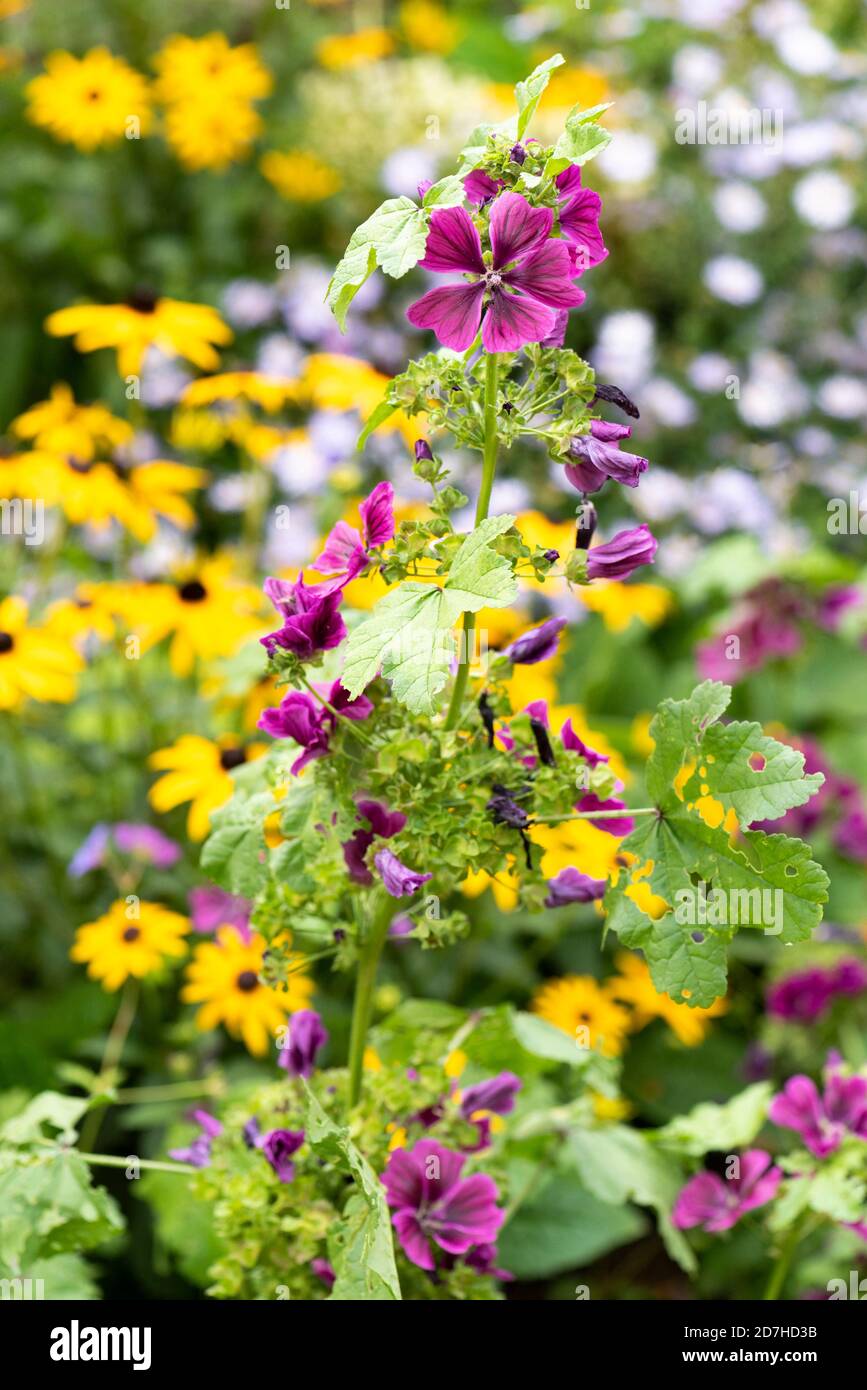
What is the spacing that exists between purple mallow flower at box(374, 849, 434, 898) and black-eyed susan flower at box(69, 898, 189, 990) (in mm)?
715

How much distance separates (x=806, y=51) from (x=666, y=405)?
3.72 ft

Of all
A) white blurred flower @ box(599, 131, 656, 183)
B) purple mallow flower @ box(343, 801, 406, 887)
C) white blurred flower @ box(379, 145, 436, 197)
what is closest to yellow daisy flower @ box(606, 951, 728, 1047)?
purple mallow flower @ box(343, 801, 406, 887)

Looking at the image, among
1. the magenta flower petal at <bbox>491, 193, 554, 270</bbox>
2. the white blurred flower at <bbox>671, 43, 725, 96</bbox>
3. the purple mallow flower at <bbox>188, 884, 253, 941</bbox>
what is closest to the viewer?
the magenta flower petal at <bbox>491, 193, 554, 270</bbox>

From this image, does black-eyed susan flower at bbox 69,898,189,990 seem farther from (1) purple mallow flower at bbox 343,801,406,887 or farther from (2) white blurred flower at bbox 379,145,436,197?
(2) white blurred flower at bbox 379,145,436,197

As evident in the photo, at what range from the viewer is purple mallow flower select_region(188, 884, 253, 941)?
1.43 metres

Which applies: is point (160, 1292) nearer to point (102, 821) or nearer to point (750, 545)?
point (102, 821)

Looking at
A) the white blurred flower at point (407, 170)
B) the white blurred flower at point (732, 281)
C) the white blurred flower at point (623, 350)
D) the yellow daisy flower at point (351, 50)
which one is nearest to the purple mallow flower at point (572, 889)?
the white blurred flower at point (623, 350)

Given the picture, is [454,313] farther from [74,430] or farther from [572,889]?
[74,430]

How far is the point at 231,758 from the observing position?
4.89 ft

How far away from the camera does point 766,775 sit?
2.59 feet

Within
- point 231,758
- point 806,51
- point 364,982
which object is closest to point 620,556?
point 364,982
